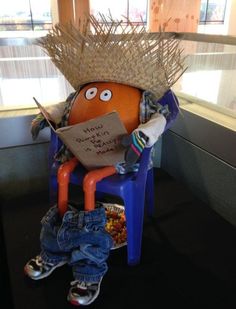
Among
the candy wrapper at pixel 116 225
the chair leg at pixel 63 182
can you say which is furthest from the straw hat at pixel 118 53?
the candy wrapper at pixel 116 225

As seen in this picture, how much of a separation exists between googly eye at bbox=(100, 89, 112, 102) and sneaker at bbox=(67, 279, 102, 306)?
0.52 metres

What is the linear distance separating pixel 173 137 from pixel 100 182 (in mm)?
703

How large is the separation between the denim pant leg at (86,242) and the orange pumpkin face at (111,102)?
0.92ft

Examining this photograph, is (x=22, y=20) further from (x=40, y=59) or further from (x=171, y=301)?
(x=171, y=301)

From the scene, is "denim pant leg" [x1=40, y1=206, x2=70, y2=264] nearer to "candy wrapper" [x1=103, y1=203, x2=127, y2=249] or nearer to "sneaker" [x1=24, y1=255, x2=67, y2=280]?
"sneaker" [x1=24, y1=255, x2=67, y2=280]

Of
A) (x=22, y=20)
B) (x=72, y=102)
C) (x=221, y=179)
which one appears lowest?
(x=221, y=179)

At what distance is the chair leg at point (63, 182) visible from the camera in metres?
0.82

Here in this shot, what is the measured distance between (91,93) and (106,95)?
0.05m

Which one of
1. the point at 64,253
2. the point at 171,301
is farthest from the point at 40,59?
the point at 171,301

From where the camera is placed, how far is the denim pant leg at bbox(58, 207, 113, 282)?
76 cm

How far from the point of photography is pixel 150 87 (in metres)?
0.88

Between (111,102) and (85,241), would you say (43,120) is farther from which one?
(85,241)

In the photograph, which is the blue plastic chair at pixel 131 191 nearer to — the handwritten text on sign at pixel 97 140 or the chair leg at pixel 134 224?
the chair leg at pixel 134 224

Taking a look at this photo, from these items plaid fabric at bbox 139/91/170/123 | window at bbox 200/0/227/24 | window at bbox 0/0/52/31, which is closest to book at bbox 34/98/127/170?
plaid fabric at bbox 139/91/170/123
